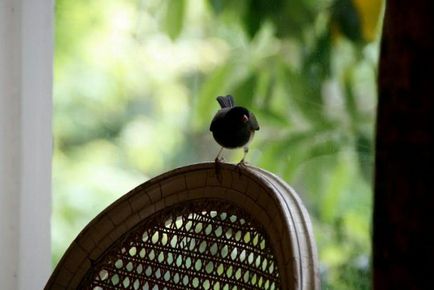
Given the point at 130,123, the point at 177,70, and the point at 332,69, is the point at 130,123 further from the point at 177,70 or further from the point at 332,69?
the point at 332,69

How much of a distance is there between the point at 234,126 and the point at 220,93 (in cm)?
47

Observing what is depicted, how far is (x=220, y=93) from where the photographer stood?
1.80 metres

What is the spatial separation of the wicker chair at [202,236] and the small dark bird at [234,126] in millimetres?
39

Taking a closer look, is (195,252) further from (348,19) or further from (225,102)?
(348,19)

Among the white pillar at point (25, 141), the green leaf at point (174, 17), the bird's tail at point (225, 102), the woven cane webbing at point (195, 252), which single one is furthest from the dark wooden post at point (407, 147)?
the white pillar at point (25, 141)

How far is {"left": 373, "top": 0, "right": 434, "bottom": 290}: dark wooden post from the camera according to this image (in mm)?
837

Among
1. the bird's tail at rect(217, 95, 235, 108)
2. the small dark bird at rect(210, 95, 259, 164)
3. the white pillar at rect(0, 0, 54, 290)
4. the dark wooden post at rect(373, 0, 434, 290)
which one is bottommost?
the dark wooden post at rect(373, 0, 434, 290)

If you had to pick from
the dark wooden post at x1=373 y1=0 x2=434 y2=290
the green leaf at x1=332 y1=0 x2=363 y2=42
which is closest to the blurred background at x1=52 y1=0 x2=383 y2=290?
the green leaf at x1=332 y1=0 x2=363 y2=42

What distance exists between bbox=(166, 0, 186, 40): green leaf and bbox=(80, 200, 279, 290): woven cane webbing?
51 cm

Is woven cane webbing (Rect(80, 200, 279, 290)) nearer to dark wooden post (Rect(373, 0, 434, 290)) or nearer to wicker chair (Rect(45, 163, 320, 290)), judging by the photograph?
wicker chair (Rect(45, 163, 320, 290))

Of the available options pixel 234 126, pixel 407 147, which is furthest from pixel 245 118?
pixel 407 147

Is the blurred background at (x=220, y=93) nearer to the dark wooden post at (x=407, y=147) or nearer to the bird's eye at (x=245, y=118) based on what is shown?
the bird's eye at (x=245, y=118)

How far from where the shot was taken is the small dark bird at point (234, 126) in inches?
52.4

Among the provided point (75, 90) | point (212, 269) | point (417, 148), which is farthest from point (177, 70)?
point (417, 148)
